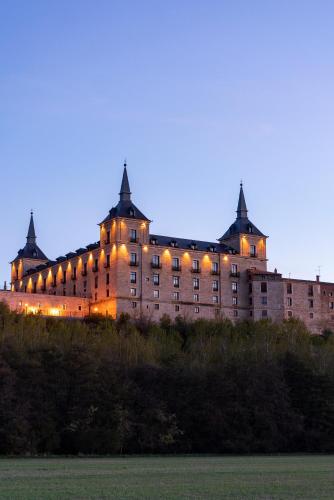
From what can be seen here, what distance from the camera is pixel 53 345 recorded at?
2076 inches

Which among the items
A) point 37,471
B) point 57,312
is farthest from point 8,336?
point 57,312

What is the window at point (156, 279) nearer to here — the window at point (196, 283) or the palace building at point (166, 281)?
the palace building at point (166, 281)

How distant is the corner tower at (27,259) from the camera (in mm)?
129375

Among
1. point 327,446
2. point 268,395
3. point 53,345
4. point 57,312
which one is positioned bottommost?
point 327,446

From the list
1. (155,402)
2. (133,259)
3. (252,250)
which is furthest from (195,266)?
(155,402)

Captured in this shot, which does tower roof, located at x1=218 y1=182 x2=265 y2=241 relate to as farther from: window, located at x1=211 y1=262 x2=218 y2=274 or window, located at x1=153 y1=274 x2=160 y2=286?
window, located at x1=153 y1=274 x2=160 y2=286

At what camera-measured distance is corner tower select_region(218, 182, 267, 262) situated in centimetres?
11788

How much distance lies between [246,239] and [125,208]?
20435 mm

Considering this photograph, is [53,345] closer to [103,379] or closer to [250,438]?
[103,379]

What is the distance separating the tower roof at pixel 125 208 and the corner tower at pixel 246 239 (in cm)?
1666

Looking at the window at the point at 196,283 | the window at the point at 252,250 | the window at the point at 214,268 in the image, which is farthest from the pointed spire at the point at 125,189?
the window at the point at 252,250

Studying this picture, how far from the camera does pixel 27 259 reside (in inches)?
5133

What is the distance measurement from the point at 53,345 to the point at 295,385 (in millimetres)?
16657

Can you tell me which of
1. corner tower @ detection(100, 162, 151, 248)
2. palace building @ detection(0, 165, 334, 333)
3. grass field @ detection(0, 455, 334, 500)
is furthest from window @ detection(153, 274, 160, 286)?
grass field @ detection(0, 455, 334, 500)
